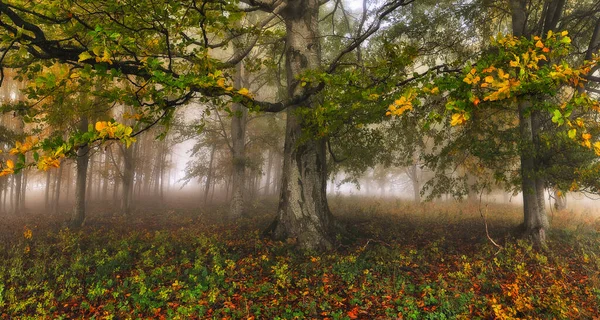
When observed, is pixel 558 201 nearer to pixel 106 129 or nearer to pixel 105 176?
pixel 106 129

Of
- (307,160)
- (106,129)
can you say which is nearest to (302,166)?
(307,160)

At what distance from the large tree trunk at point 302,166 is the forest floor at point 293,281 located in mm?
514

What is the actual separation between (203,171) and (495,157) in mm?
17363

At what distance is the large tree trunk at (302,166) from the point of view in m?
7.34

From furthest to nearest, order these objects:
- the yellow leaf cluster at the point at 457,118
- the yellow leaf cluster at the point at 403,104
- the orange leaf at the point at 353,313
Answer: the orange leaf at the point at 353,313
the yellow leaf cluster at the point at 403,104
the yellow leaf cluster at the point at 457,118

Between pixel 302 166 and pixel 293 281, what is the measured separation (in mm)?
2816

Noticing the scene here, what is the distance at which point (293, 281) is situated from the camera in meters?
Result: 5.64

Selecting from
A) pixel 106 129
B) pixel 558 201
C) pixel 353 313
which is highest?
pixel 106 129

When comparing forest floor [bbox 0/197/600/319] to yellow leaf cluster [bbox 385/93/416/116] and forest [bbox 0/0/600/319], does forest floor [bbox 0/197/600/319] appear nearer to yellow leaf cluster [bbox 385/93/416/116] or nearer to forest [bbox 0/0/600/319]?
forest [bbox 0/0/600/319]

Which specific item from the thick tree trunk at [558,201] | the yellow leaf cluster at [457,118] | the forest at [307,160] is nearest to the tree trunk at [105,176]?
the forest at [307,160]

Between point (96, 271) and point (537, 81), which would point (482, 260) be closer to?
point (537, 81)

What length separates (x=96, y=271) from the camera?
5.96m

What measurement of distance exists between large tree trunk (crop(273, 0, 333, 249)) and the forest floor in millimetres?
514

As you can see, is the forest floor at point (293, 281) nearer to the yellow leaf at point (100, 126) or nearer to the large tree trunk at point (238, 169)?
the yellow leaf at point (100, 126)
